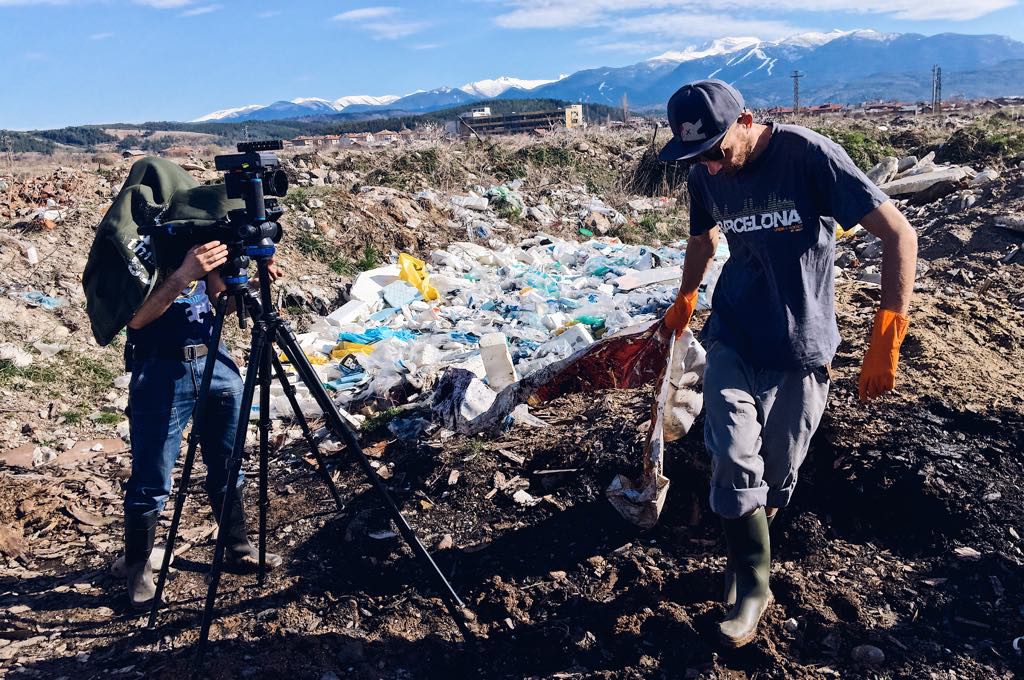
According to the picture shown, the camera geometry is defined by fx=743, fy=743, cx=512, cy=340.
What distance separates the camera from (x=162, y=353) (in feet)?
8.98

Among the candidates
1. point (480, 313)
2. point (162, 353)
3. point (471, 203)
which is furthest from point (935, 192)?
point (162, 353)

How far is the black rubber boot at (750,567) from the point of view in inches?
93.6

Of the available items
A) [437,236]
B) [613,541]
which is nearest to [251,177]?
[613,541]

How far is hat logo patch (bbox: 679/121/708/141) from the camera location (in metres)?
2.20

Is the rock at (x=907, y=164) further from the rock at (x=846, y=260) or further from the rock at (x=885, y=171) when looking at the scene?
the rock at (x=846, y=260)

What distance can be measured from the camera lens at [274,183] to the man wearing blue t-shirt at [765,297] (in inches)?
49.4

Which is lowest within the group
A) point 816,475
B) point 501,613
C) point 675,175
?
point 501,613

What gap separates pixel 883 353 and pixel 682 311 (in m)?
0.78

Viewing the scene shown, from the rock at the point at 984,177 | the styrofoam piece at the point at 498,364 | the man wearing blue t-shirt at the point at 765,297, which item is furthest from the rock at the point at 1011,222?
the man wearing blue t-shirt at the point at 765,297

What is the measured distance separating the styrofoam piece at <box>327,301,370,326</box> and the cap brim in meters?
5.32

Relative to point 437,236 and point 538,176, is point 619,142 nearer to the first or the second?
point 538,176

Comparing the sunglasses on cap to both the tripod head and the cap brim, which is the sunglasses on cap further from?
the tripod head

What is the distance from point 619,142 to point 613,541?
49.0 feet

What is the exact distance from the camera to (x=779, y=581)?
2666 mm
